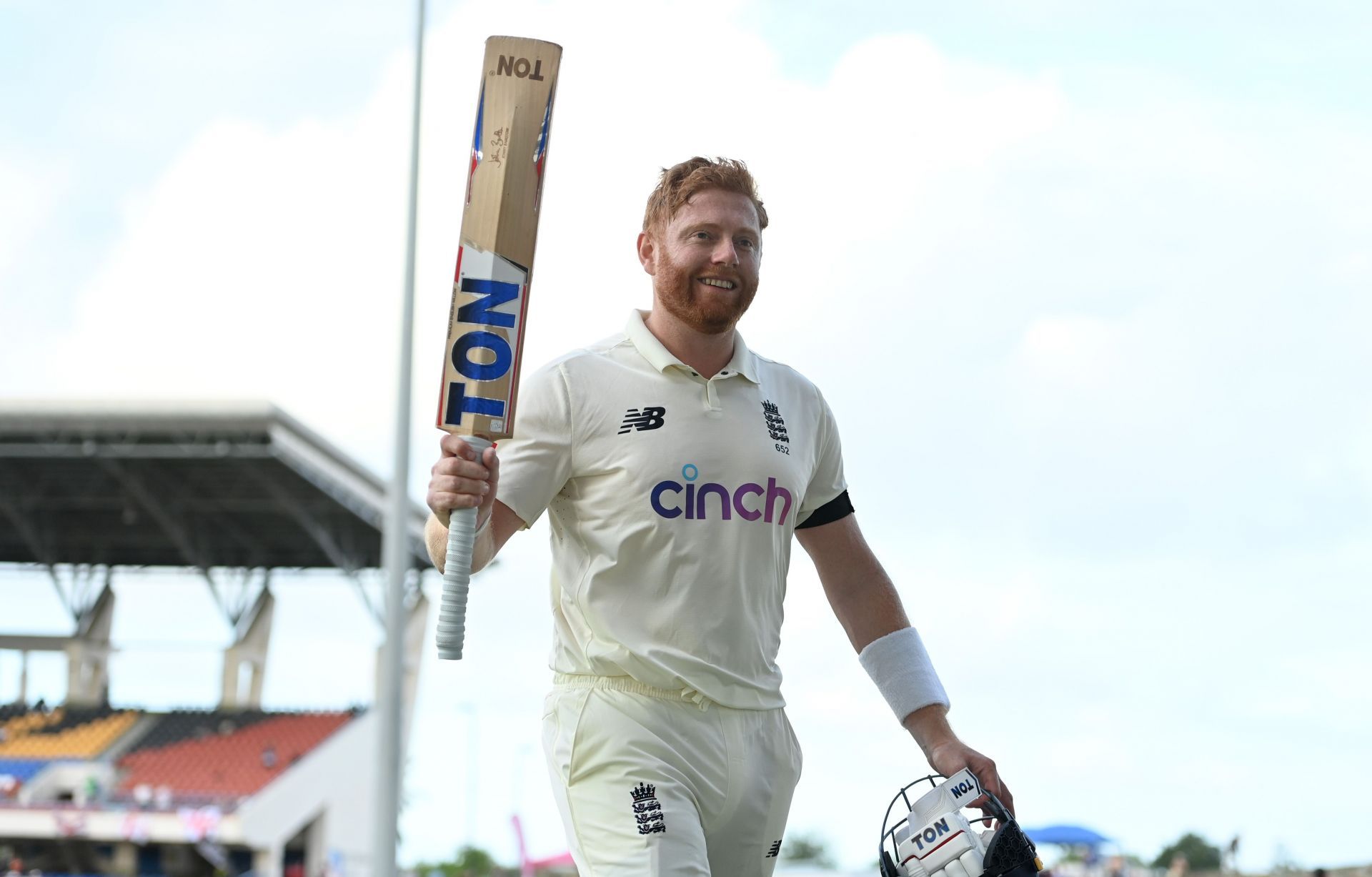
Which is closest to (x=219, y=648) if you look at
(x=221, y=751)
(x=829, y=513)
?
(x=221, y=751)

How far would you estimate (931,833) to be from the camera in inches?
144

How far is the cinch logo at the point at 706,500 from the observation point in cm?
349

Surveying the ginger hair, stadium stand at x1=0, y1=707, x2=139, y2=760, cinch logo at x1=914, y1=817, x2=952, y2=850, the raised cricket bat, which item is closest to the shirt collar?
the ginger hair

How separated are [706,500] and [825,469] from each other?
0.60 metres

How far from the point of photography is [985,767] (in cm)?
375

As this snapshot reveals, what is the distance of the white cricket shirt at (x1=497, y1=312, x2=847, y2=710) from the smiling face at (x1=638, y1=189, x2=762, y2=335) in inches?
5.1

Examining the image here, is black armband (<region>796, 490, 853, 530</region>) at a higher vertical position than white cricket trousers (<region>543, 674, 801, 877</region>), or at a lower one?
higher

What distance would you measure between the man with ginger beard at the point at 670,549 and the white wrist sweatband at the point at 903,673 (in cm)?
19

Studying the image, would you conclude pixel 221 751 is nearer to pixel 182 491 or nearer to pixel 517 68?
pixel 182 491

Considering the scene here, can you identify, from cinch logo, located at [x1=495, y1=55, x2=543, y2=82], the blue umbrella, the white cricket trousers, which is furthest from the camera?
the blue umbrella

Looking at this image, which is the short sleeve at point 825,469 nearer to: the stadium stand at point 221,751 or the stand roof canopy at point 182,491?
the stand roof canopy at point 182,491

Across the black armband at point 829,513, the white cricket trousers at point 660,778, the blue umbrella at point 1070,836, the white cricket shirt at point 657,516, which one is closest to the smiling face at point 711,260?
the white cricket shirt at point 657,516

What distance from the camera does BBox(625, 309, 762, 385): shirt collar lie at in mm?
3676

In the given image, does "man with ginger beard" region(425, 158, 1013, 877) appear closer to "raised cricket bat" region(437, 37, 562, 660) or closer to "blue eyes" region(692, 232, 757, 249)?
"blue eyes" region(692, 232, 757, 249)
